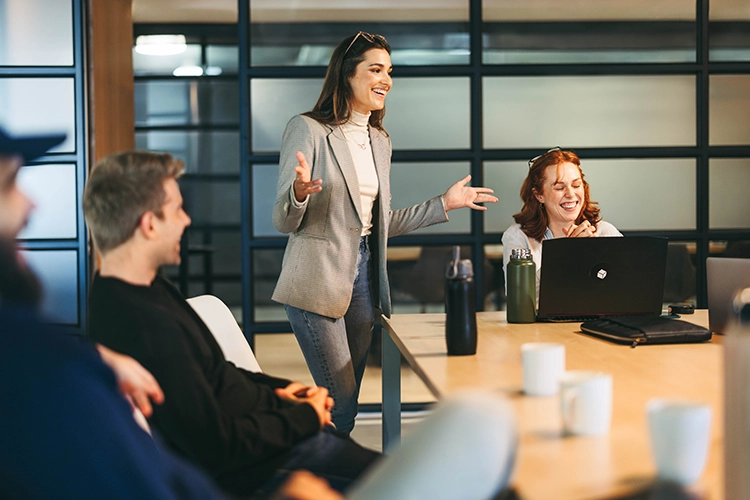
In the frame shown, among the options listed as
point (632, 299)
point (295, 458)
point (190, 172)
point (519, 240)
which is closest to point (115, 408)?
point (295, 458)

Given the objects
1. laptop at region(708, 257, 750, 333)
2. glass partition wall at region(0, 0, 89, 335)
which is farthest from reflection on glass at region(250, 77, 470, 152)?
laptop at region(708, 257, 750, 333)

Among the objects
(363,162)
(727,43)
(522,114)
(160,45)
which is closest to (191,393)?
(363,162)

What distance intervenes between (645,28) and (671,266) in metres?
1.24

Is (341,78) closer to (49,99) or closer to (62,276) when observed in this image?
(49,99)

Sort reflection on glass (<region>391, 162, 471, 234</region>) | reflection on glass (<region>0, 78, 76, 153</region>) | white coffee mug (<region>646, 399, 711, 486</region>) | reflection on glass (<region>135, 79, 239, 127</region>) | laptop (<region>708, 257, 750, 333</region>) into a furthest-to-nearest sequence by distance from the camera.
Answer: reflection on glass (<region>135, 79, 239, 127</region>) → reflection on glass (<region>391, 162, 471, 234</region>) → reflection on glass (<region>0, 78, 76, 153</region>) → laptop (<region>708, 257, 750, 333</region>) → white coffee mug (<region>646, 399, 711, 486</region>)

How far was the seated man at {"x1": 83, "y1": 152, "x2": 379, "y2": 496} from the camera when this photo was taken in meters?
1.28

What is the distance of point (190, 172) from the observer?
7.30m

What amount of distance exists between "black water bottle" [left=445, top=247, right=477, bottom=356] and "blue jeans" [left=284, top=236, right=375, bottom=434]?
0.74m

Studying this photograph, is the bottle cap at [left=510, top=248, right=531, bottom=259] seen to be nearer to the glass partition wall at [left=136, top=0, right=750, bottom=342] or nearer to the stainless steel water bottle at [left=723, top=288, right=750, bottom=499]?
the stainless steel water bottle at [left=723, top=288, right=750, bottom=499]

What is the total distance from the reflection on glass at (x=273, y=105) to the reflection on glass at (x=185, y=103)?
361cm

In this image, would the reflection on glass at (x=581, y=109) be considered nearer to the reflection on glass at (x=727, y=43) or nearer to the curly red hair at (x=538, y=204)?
the reflection on glass at (x=727, y=43)

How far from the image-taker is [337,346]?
2389 mm

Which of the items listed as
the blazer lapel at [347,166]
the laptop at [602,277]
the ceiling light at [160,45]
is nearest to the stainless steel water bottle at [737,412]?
the laptop at [602,277]

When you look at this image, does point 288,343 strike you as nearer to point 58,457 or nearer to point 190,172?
point 58,457
